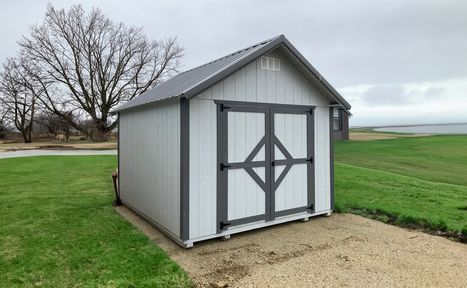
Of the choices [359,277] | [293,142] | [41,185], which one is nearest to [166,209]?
[293,142]

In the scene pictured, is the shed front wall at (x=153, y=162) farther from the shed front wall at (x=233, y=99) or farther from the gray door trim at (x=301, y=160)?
the gray door trim at (x=301, y=160)

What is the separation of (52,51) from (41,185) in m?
22.9

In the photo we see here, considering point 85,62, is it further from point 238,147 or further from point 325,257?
point 325,257

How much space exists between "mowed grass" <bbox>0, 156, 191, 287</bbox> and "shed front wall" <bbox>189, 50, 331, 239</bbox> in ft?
3.15

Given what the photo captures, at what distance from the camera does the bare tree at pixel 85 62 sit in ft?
93.6

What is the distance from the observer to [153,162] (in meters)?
6.03

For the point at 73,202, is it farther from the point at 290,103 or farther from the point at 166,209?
the point at 290,103

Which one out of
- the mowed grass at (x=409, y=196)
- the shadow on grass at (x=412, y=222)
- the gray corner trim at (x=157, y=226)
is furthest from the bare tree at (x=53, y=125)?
the shadow on grass at (x=412, y=222)

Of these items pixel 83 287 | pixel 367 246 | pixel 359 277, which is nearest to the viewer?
pixel 83 287

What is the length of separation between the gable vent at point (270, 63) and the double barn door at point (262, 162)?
693 millimetres

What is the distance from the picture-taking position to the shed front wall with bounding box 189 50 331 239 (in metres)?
5.05

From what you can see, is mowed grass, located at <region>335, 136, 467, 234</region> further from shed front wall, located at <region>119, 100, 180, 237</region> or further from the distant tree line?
the distant tree line

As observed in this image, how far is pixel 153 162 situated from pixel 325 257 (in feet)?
11.2

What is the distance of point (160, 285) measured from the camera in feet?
12.1
